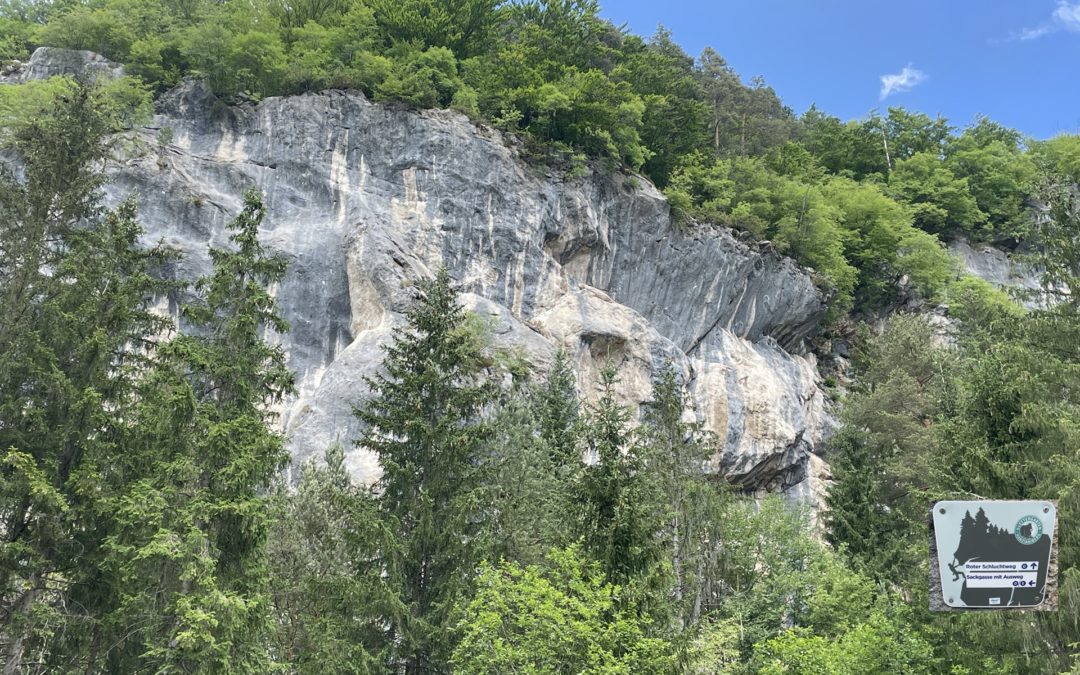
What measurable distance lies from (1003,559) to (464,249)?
77.9 feet

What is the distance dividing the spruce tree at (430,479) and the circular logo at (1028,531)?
7.85 m

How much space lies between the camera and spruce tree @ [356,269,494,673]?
11.2m

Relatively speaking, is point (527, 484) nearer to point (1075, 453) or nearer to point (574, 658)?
point (574, 658)

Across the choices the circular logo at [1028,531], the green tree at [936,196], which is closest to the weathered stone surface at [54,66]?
the circular logo at [1028,531]

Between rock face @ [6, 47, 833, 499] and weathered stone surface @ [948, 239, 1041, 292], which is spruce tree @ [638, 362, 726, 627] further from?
weathered stone surface @ [948, 239, 1041, 292]

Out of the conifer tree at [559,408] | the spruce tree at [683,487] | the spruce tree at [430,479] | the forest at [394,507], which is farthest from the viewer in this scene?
the conifer tree at [559,408]

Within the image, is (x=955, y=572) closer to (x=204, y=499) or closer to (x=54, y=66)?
(x=204, y=499)

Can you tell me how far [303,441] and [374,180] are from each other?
11779mm

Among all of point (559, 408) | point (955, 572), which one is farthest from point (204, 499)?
point (559, 408)

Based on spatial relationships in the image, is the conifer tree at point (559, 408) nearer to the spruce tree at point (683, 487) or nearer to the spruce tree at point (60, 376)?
the spruce tree at point (683, 487)

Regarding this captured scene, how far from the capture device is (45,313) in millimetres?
11711

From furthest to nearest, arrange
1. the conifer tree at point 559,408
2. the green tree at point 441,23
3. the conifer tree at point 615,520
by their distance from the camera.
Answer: the green tree at point 441,23
the conifer tree at point 559,408
the conifer tree at point 615,520

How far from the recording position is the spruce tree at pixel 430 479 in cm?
1124

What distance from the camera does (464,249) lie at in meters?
28.0
